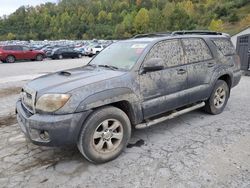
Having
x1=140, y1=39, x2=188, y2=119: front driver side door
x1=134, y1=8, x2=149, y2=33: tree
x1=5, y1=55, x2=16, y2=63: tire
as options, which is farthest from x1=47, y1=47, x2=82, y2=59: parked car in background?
x1=134, y1=8, x2=149, y2=33: tree

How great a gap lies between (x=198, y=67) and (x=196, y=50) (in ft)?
1.08

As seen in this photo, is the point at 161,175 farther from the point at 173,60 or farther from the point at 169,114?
the point at 173,60

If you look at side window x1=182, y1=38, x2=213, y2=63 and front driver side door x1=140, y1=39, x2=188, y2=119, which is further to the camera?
side window x1=182, y1=38, x2=213, y2=63

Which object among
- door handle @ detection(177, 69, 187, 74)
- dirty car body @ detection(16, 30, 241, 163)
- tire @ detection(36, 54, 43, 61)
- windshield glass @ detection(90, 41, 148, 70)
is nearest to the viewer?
dirty car body @ detection(16, 30, 241, 163)

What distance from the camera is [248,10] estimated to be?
70750 mm

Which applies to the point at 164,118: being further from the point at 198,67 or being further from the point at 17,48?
the point at 17,48

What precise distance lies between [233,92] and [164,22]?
56637 mm

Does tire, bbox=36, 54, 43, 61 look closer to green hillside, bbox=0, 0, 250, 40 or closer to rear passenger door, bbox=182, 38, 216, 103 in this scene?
rear passenger door, bbox=182, 38, 216, 103

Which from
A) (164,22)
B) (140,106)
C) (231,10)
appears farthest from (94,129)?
(231,10)

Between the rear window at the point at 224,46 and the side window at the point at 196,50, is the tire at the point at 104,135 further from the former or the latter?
the rear window at the point at 224,46

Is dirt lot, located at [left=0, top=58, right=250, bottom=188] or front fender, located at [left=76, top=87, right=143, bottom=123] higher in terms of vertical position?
front fender, located at [left=76, top=87, right=143, bottom=123]

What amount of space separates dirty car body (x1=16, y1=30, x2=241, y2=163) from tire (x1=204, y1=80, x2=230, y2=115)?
15 centimetres

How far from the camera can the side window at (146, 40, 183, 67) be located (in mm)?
4332

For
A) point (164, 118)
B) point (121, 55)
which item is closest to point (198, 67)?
point (164, 118)
